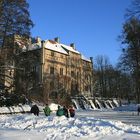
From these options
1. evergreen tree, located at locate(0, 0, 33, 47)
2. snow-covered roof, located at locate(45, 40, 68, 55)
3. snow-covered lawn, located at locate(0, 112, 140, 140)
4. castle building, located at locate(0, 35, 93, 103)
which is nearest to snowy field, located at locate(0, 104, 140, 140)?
snow-covered lawn, located at locate(0, 112, 140, 140)

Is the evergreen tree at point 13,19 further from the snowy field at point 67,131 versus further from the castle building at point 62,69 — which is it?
the castle building at point 62,69

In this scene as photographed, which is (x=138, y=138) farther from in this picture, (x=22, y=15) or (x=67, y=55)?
(x=67, y=55)

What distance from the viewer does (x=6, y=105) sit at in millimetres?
43500

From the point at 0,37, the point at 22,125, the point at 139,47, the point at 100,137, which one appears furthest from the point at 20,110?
the point at 100,137

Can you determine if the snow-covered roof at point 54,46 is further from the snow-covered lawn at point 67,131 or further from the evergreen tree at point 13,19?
the snow-covered lawn at point 67,131

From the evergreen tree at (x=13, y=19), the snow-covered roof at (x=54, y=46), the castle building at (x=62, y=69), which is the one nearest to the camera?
the evergreen tree at (x=13, y=19)

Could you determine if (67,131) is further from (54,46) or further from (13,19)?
(54,46)

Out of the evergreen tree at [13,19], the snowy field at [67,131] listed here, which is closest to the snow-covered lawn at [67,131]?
the snowy field at [67,131]

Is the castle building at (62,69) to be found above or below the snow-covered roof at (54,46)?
below

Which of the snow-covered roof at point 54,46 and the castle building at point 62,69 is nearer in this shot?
the castle building at point 62,69

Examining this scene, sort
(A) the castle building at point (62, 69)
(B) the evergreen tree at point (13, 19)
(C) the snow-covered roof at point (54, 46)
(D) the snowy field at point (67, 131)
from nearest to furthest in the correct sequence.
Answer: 1. (D) the snowy field at point (67, 131)
2. (B) the evergreen tree at point (13, 19)
3. (A) the castle building at point (62, 69)
4. (C) the snow-covered roof at point (54, 46)

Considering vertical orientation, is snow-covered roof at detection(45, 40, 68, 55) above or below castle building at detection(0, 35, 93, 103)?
above

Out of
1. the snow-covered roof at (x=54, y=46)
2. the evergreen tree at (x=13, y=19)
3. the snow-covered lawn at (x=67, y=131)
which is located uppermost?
the snow-covered roof at (x=54, y=46)

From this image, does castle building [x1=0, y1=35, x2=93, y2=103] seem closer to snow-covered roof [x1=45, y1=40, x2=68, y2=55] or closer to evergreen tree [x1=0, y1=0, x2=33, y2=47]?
snow-covered roof [x1=45, y1=40, x2=68, y2=55]
